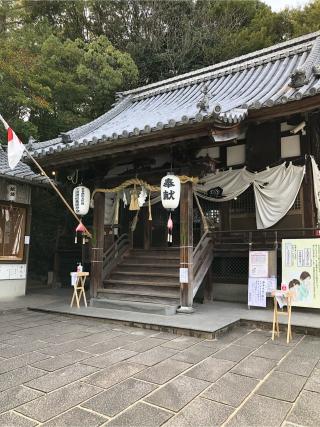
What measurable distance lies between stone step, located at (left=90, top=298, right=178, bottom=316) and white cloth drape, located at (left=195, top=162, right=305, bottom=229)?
321 centimetres

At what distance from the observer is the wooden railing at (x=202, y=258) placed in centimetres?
822

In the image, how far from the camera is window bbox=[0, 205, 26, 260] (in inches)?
425

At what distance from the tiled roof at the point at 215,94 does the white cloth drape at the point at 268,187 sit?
1786mm

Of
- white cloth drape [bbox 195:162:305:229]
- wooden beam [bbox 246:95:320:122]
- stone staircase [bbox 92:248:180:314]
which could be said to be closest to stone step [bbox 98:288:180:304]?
stone staircase [bbox 92:248:180:314]

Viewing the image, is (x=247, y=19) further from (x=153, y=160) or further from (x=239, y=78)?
(x=153, y=160)

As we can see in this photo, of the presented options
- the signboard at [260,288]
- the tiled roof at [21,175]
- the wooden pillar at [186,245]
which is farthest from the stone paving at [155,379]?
the tiled roof at [21,175]

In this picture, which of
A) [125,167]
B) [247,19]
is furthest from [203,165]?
[247,19]

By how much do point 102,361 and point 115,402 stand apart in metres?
1.34

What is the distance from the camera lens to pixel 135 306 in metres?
8.10

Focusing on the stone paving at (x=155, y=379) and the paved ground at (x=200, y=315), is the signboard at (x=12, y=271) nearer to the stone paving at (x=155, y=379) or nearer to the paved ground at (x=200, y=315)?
the paved ground at (x=200, y=315)

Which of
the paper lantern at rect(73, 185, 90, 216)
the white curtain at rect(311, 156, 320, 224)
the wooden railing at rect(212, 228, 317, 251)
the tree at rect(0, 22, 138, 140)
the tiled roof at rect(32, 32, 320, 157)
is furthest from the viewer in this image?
the tree at rect(0, 22, 138, 140)

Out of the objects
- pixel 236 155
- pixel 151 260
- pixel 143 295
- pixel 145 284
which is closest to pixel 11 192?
pixel 151 260

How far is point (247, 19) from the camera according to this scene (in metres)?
24.8

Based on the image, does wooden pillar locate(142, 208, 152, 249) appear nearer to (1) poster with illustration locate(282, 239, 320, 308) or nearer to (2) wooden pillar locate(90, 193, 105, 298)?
(2) wooden pillar locate(90, 193, 105, 298)
